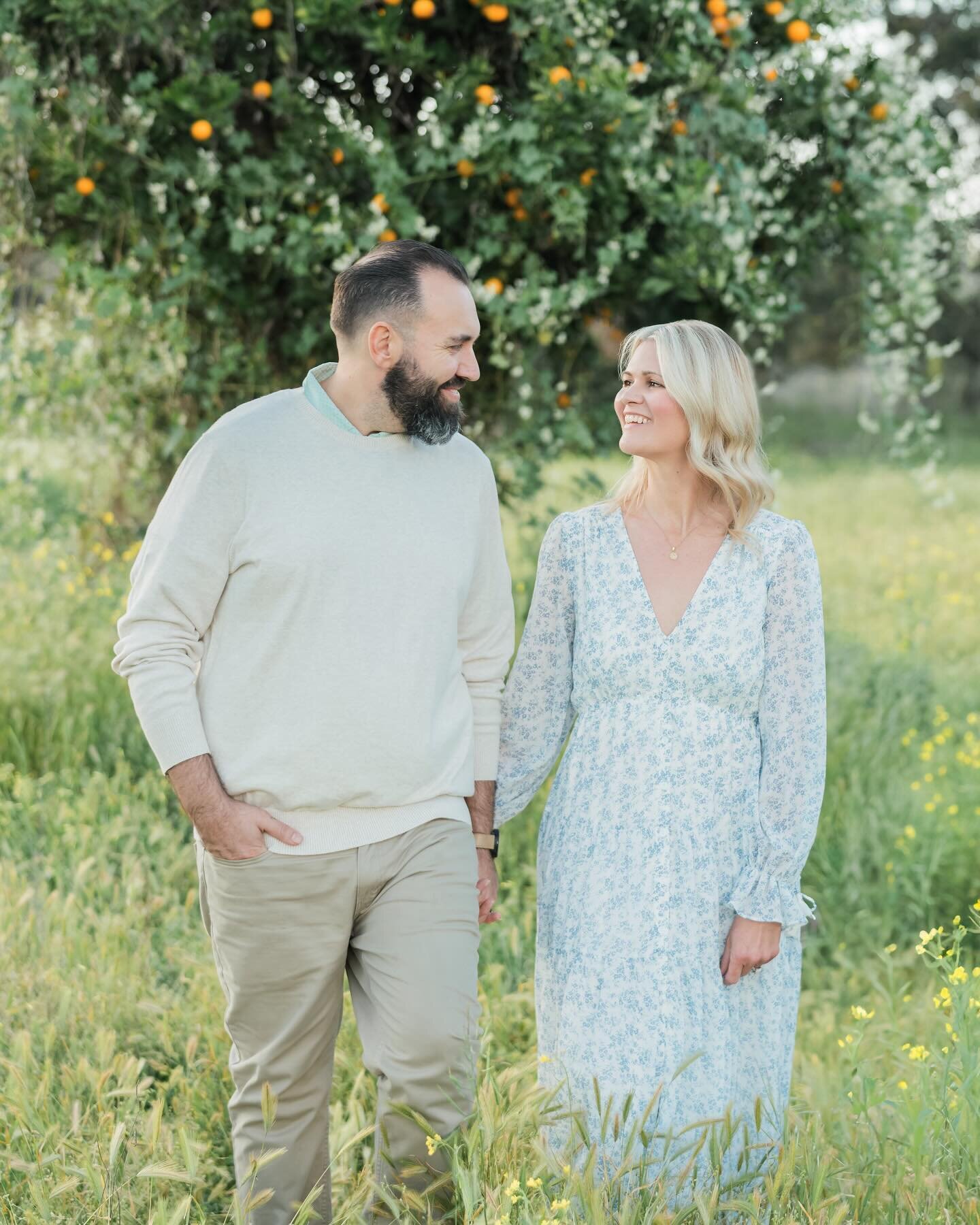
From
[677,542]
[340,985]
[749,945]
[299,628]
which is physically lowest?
[340,985]

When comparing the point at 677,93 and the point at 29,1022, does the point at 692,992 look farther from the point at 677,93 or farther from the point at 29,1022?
the point at 677,93

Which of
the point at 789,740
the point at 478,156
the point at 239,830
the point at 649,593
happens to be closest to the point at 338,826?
the point at 239,830

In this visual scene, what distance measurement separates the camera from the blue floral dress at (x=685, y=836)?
9.18 ft

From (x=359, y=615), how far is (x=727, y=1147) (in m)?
1.23

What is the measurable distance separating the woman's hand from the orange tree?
277 cm

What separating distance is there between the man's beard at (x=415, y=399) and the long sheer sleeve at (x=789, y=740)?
79 cm

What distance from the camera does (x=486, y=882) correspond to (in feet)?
10.5

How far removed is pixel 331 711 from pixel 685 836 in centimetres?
79

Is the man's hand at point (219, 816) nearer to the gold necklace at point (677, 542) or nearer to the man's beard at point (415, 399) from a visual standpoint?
the man's beard at point (415, 399)

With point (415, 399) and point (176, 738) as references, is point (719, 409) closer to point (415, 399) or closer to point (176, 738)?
point (415, 399)

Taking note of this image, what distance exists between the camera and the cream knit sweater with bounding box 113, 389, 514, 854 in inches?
107

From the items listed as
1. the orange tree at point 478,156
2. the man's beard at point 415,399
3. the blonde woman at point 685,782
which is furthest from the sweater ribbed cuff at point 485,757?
the orange tree at point 478,156

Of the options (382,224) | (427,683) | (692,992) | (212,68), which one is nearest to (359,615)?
(427,683)

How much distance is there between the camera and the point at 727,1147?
255cm
